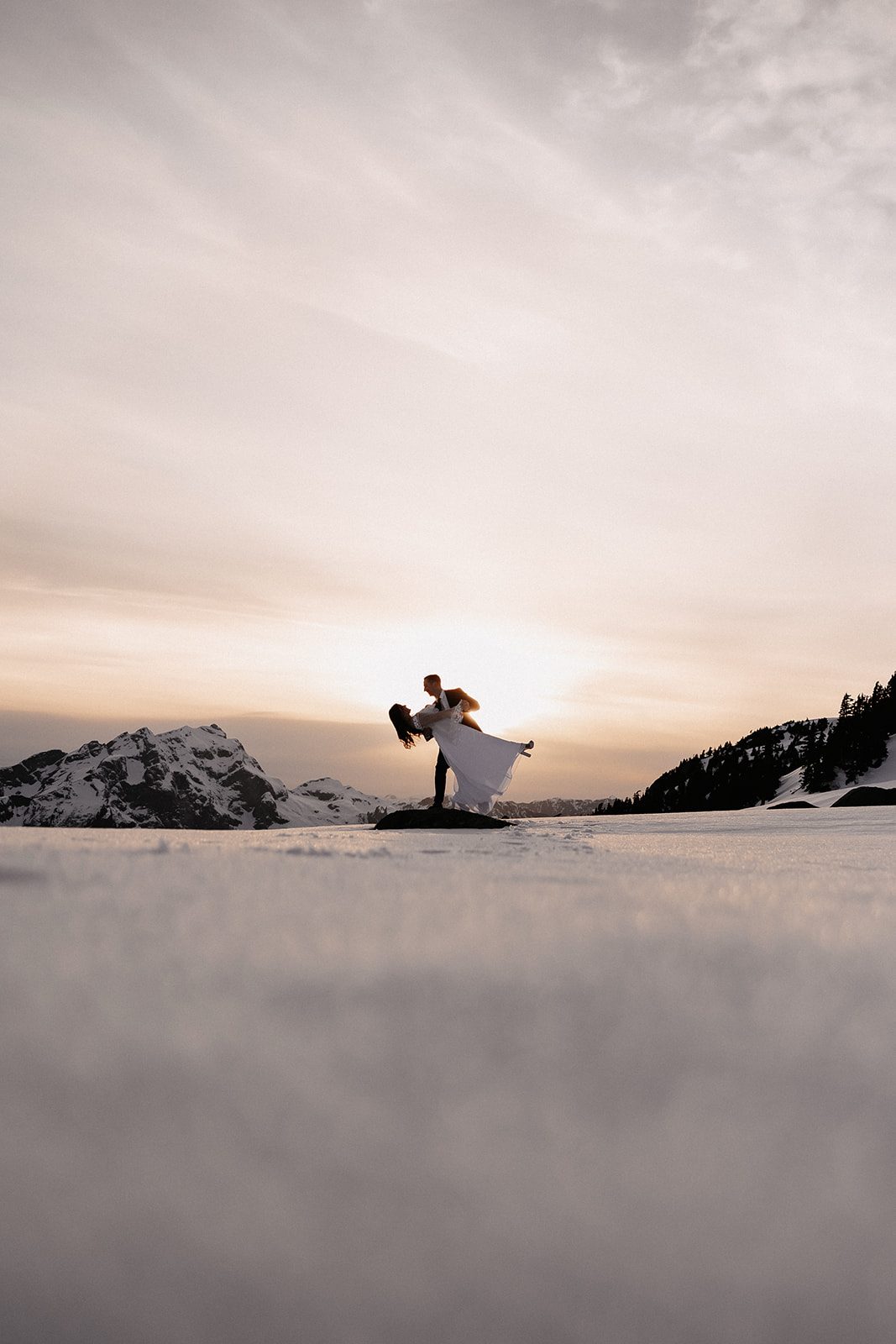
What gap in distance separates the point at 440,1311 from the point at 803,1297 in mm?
289

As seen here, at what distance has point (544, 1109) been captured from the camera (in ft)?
2.59

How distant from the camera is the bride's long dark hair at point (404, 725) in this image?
10172 mm

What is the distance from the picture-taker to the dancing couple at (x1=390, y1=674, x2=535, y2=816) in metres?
10.2

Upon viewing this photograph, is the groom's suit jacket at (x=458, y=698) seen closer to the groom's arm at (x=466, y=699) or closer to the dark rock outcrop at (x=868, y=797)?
the groom's arm at (x=466, y=699)

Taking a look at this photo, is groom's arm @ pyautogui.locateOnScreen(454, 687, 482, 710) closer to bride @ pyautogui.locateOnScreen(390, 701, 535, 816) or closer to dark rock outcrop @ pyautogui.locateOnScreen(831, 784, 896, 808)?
bride @ pyautogui.locateOnScreen(390, 701, 535, 816)

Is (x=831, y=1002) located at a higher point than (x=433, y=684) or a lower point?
lower

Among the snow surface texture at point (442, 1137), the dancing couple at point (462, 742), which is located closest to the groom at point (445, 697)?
the dancing couple at point (462, 742)

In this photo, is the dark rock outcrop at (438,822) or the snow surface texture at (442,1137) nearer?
the snow surface texture at (442,1137)

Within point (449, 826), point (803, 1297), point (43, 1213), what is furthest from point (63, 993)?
point (449, 826)

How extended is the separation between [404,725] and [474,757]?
107cm

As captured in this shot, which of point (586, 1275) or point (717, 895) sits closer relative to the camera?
point (586, 1275)

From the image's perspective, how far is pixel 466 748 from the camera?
10359mm

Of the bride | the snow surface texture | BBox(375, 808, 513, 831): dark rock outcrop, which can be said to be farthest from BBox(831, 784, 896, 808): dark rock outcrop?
the snow surface texture

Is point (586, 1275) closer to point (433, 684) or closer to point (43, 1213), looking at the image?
point (43, 1213)
